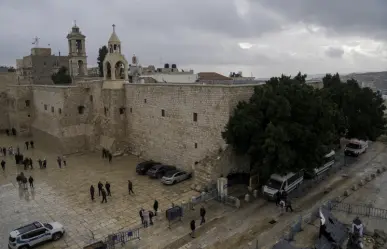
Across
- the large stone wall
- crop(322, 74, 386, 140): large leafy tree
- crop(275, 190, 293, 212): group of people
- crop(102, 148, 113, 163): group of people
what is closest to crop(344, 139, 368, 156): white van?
crop(322, 74, 386, 140): large leafy tree

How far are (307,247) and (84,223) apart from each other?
11120mm

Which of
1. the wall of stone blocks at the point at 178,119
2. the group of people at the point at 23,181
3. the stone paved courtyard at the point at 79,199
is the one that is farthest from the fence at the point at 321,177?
the group of people at the point at 23,181

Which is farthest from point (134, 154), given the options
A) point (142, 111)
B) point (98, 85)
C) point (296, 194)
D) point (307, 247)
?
point (307, 247)

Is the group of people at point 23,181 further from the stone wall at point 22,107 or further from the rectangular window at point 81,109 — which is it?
the stone wall at point 22,107

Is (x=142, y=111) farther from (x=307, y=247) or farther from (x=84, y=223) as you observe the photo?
(x=307, y=247)

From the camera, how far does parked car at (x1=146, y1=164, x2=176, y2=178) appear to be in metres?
21.6

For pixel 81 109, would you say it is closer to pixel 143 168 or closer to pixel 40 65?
pixel 143 168

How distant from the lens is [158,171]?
21.7 m

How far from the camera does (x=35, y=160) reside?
2708cm

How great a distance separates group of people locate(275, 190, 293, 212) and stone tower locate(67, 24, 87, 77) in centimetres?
3891

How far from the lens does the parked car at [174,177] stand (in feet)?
66.5

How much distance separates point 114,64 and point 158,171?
11670mm

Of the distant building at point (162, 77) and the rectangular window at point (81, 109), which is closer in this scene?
the rectangular window at point (81, 109)

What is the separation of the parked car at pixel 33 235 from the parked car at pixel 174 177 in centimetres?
754
